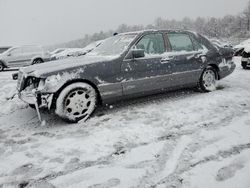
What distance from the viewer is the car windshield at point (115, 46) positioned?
4957mm

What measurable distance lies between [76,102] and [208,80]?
322 centimetres

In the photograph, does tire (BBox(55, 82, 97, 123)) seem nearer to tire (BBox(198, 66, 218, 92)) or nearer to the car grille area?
the car grille area

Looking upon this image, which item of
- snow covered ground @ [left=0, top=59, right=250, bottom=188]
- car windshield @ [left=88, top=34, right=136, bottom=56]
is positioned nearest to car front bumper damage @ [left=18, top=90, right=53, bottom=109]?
snow covered ground @ [left=0, top=59, right=250, bottom=188]

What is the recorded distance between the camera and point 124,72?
15.6ft

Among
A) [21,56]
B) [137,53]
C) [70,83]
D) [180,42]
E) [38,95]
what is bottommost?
[38,95]

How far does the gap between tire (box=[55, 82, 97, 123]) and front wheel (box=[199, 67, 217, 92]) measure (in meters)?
2.68

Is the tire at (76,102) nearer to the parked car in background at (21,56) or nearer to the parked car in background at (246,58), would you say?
the parked car in background at (246,58)

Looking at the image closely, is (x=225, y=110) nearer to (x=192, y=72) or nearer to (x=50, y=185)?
(x=192, y=72)

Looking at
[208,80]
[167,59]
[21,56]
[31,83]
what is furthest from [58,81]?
[21,56]

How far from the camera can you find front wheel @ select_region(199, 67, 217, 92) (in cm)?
593

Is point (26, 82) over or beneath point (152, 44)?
beneath

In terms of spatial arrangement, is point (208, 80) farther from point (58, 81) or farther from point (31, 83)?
point (31, 83)

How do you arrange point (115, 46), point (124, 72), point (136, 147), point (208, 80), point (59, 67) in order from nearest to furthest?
1. point (136, 147)
2. point (59, 67)
3. point (124, 72)
4. point (115, 46)
5. point (208, 80)

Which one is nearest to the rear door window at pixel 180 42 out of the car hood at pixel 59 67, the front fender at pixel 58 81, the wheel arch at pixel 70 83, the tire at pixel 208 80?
the tire at pixel 208 80
